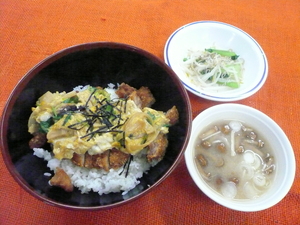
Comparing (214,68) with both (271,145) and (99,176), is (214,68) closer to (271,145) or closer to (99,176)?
(271,145)

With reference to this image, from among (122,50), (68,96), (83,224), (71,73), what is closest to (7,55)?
(71,73)

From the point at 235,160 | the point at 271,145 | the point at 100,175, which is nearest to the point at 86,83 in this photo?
the point at 100,175

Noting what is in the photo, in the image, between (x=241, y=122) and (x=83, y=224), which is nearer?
(x=83, y=224)

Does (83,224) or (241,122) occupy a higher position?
(241,122)

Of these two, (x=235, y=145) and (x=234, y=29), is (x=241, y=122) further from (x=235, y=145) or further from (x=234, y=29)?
(x=234, y=29)

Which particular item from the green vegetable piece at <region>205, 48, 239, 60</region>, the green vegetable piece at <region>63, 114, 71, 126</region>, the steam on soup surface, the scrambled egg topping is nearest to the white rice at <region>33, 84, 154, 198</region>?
the scrambled egg topping

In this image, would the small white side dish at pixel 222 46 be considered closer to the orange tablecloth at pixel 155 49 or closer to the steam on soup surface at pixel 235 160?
the orange tablecloth at pixel 155 49

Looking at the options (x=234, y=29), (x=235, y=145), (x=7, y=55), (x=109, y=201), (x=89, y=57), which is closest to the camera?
(x=109, y=201)
